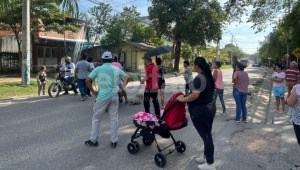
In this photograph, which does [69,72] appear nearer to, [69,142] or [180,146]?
[69,142]

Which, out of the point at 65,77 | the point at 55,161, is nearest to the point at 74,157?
the point at 55,161

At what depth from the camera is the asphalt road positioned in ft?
13.8

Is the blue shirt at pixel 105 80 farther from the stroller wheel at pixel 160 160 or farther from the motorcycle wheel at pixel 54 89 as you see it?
the motorcycle wheel at pixel 54 89

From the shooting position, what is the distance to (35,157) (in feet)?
14.4

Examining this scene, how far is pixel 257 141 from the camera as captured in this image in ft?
18.3

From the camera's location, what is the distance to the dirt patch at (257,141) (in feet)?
16.4

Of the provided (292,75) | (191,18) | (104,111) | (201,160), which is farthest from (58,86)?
(191,18)

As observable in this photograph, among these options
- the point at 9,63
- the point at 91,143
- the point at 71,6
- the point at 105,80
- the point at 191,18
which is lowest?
the point at 91,143

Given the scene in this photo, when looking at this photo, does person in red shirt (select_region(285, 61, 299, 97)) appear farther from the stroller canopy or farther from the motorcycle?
the motorcycle

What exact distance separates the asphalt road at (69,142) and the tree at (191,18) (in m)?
21.5

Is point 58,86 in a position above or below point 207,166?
above

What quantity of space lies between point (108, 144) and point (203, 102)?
7.57 ft

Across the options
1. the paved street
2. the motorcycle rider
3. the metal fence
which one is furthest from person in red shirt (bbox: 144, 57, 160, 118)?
the metal fence

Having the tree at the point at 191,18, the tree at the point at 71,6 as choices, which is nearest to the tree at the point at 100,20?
the tree at the point at 191,18
